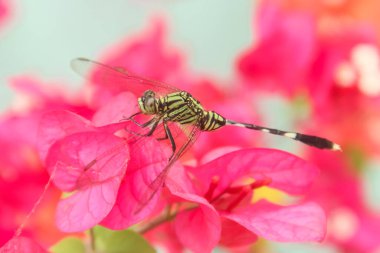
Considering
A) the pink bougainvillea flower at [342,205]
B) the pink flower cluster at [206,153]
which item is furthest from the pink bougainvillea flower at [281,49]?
the pink bougainvillea flower at [342,205]

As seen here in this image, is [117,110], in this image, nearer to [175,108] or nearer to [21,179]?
[175,108]

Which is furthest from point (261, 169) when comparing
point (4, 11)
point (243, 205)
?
point (4, 11)

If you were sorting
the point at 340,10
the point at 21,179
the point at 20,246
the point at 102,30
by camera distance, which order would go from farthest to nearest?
1. the point at 102,30
2. the point at 340,10
3. the point at 21,179
4. the point at 20,246

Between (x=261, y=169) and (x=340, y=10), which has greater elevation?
(x=340, y=10)

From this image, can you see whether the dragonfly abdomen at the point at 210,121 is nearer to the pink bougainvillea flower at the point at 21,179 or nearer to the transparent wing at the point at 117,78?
the transparent wing at the point at 117,78

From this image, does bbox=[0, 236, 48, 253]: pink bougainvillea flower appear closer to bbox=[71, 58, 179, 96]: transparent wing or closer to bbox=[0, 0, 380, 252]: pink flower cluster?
bbox=[0, 0, 380, 252]: pink flower cluster

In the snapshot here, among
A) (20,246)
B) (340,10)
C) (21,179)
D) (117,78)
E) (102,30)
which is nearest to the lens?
(20,246)

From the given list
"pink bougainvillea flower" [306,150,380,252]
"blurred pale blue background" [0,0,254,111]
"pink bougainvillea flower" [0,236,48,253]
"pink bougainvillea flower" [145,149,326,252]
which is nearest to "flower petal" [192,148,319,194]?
"pink bougainvillea flower" [145,149,326,252]

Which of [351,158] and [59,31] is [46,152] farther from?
[59,31]
